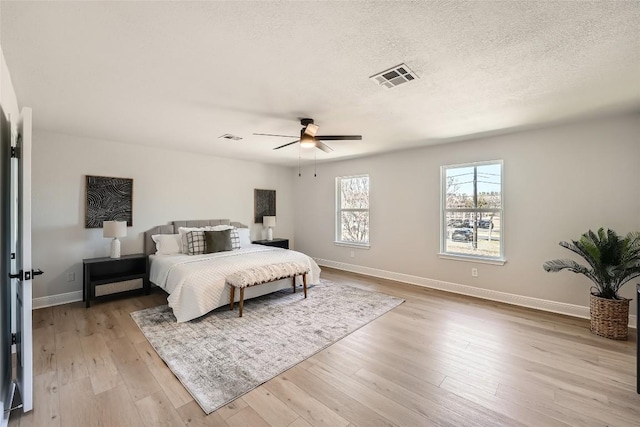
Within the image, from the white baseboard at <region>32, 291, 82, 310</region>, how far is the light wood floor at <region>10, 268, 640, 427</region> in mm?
758

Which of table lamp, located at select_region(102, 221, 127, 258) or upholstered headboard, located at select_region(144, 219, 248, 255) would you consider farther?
upholstered headboard, located at select_region(144, 219, 248, 255)

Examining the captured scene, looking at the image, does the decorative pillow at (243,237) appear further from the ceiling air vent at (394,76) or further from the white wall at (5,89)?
the ceiling air vent at (394,76)

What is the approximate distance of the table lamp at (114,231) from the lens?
12.7 ft

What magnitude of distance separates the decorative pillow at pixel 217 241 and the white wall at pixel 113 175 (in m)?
0.97

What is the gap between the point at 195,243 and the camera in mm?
4355

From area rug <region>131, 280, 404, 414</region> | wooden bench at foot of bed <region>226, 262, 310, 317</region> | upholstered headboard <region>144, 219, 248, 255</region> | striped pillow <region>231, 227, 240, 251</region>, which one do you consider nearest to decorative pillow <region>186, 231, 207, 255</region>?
striped pillow <region>231, 227, 240, 251</region>

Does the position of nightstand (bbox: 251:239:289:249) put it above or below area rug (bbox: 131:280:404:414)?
above

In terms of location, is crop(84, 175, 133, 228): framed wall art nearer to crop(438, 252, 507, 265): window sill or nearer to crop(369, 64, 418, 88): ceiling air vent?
crop(369, 64, 418, 88): ceiling air vent

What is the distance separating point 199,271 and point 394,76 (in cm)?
303

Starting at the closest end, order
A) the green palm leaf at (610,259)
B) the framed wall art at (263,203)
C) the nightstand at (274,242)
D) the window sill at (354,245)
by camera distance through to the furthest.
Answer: the green palm leaf at (610,259)
the window sill at (354,245)
the nightstand at (274,242)
the framed wall art at (263,203)

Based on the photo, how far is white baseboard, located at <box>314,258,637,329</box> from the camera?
3.40m

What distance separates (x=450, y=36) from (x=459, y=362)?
2.54 meters

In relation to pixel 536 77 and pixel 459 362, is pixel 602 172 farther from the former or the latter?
pixel 459 362

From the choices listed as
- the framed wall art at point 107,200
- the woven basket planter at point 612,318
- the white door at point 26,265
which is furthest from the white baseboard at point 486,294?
the white door at point 26,265
